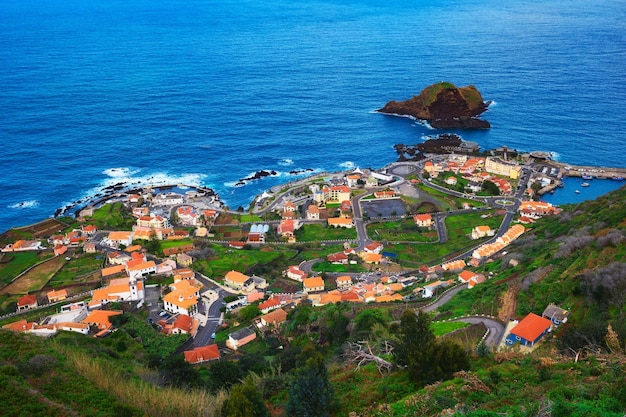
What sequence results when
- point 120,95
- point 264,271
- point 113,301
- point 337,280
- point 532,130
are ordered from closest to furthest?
point 113,301 < point 337,280 < point 264,271 < point 532,130 < point 120,95

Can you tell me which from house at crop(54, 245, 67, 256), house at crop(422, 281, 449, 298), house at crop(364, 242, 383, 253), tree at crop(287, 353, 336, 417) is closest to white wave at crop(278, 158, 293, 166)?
house at crop(364, 242, 383, 253)

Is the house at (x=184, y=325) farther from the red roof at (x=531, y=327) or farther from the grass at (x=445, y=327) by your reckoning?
the red roof at (x=531, y=327)

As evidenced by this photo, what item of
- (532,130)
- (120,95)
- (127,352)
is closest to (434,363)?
(127,352)

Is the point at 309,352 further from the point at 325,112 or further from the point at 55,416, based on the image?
the point at 325,112

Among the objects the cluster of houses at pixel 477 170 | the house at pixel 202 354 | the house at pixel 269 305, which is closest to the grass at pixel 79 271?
the house at pixel 269 305

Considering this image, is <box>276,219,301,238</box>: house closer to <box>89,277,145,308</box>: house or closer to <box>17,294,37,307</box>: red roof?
<box>89,277,145,308</box>: house

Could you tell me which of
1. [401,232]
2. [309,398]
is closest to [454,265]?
[401,232]
